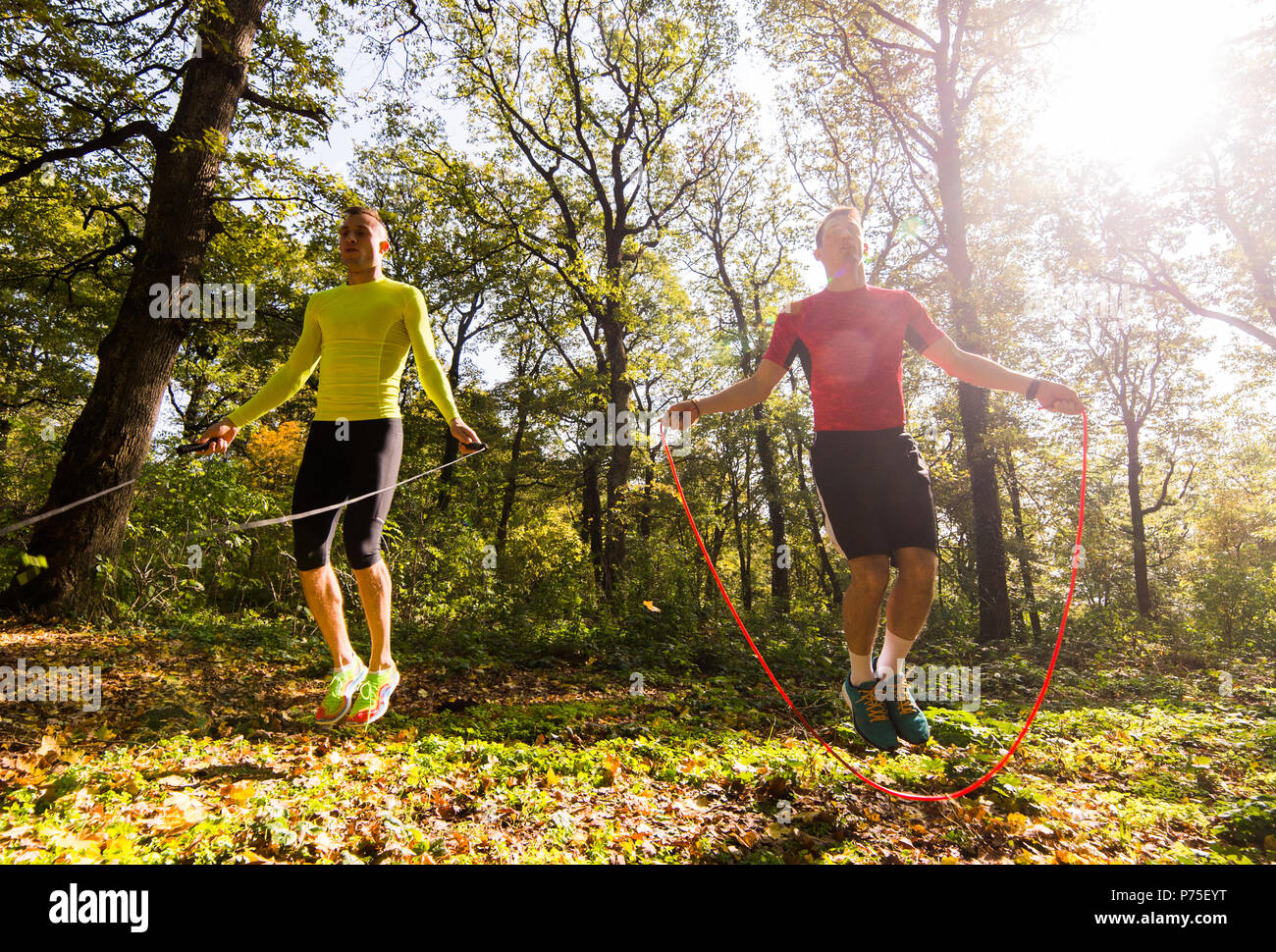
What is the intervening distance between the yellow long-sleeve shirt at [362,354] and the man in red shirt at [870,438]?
4.40 ft

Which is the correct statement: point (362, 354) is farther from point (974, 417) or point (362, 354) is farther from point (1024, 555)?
point (1024, 555)

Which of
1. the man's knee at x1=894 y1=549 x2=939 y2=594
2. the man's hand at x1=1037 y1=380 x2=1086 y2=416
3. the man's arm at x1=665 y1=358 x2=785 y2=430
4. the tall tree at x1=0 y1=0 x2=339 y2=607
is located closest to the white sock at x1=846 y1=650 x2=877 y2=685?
the man's knee at x1=894 y1=549 x2=939 y2=594

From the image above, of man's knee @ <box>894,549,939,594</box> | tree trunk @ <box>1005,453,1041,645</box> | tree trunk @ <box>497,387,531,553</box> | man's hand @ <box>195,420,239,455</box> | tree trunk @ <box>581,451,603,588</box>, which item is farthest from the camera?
tree trunk @ <box>497,387,531,553</box>

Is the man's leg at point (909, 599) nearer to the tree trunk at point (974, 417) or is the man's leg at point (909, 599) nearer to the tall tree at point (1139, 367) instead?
the tree trunk at point (974, 417)

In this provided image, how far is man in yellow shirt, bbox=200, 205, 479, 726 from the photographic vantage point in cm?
298

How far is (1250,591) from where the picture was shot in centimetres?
1695

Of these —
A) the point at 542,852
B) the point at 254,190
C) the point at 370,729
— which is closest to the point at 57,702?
the point at 370,729

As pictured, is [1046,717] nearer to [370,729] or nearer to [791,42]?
[370,729]

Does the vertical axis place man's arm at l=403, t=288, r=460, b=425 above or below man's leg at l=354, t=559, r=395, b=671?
above

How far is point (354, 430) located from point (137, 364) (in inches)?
195

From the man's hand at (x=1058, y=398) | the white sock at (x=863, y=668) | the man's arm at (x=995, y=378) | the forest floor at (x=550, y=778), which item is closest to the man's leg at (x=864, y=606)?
the white sock at (x=863, y=668)

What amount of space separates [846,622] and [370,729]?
3.36 meters

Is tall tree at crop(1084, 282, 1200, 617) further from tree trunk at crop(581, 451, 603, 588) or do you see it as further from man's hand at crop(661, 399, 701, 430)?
man's hand at crop(661, 399, 701, 430)

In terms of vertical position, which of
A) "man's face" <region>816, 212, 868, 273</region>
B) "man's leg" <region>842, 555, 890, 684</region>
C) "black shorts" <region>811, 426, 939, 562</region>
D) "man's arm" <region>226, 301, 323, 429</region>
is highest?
"man's face" <region>816, 212, 868, 273</region>
